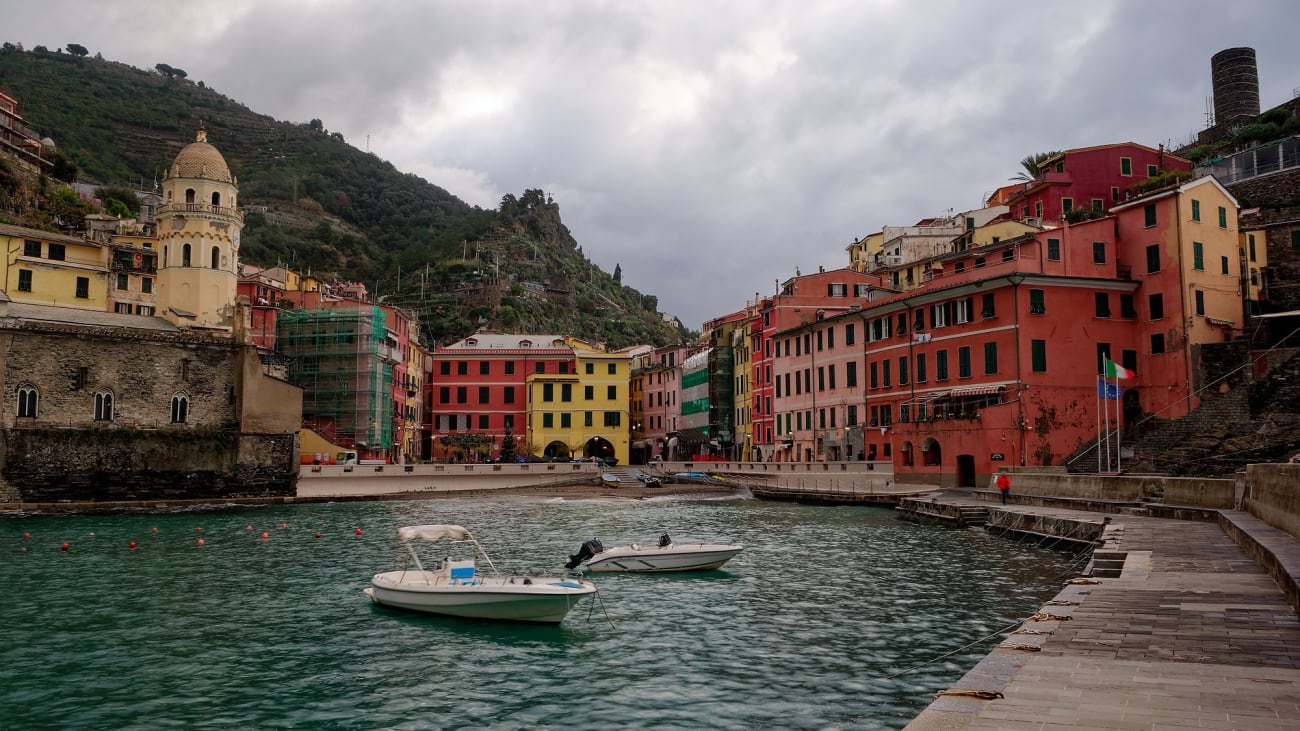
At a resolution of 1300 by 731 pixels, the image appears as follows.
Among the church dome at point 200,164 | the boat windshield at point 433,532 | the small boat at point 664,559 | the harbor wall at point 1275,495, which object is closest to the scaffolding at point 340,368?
the church dome at point 200,164

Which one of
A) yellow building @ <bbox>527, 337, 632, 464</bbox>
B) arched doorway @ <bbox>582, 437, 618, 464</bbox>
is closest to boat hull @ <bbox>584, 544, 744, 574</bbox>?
yellow building @ <bbox>527, 337, 632, 464</bbox>

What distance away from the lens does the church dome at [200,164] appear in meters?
62.1

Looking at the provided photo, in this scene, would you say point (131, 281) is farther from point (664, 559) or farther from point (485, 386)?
point (664, 559)

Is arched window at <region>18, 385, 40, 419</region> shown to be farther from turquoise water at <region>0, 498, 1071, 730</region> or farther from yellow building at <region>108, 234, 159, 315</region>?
turquoise water at <region>0, 498, 1071, 730</region>

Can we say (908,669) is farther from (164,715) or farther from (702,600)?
(164,715)

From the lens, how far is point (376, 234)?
191375mm

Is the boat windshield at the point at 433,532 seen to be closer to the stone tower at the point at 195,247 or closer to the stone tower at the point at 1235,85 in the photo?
the stone tower at the point at 195,247

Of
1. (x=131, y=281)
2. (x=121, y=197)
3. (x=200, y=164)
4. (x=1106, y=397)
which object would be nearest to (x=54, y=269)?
(x=131, y=281)

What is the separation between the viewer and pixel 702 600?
22.1m

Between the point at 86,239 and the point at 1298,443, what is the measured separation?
252 ft

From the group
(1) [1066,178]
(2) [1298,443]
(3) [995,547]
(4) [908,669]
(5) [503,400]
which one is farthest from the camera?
(5) [503,400]

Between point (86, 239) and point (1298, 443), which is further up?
point (86, 239)

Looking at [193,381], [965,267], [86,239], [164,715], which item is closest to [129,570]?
[164,715]

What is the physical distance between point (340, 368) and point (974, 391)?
46428 millimetres
